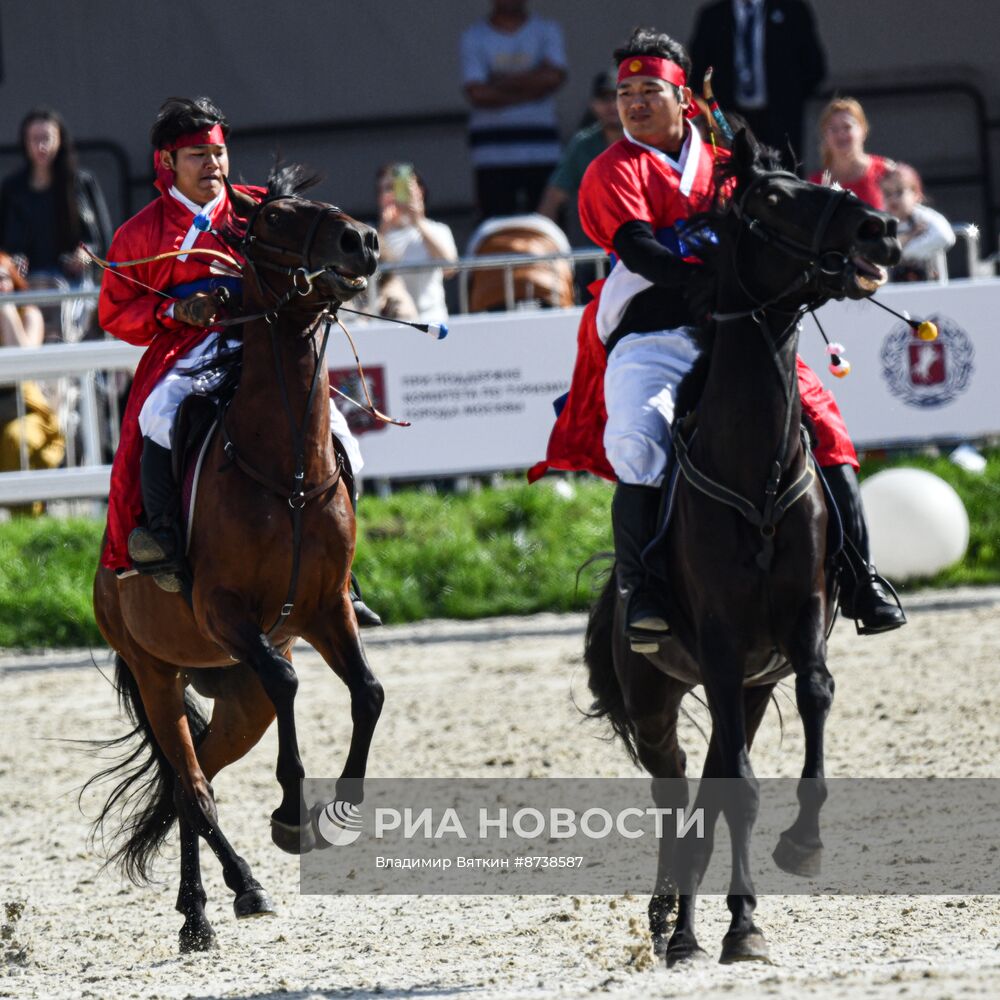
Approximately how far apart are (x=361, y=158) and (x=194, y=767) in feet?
27.9

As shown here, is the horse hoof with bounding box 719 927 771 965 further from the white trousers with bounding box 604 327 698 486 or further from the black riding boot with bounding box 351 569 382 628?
the black riding boot with bounding box 351 569 382 628

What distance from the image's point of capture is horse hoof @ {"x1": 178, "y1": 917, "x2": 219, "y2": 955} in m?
6.18

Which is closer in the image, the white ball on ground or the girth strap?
the girth strap

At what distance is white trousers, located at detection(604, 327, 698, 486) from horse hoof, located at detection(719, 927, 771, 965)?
1372mm

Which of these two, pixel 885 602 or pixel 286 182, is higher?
pixel 286 182

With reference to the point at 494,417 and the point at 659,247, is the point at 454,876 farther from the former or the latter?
the point at 494,417

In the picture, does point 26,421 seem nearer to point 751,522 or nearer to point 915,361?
point 915,361

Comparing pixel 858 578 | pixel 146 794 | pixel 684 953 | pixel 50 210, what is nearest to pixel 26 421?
pixel 50 210

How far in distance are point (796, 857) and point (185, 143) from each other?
10.1ft

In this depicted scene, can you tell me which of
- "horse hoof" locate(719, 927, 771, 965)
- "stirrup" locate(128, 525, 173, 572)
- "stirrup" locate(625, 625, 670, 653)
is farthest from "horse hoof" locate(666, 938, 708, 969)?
"stirrup" locate(128, 525, 173, 572)

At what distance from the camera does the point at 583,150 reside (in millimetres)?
12031

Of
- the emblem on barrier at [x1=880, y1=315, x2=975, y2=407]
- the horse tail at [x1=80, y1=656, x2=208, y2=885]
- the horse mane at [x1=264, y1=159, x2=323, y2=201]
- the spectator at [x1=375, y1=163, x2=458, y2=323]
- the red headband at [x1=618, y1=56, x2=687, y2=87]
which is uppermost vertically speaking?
the spectator at [x1=375, y1=163, x2=458, y2=323]

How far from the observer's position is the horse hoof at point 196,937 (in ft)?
20.3

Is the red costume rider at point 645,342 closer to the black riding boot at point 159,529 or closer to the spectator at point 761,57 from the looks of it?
the black riding boot at point 159,529
